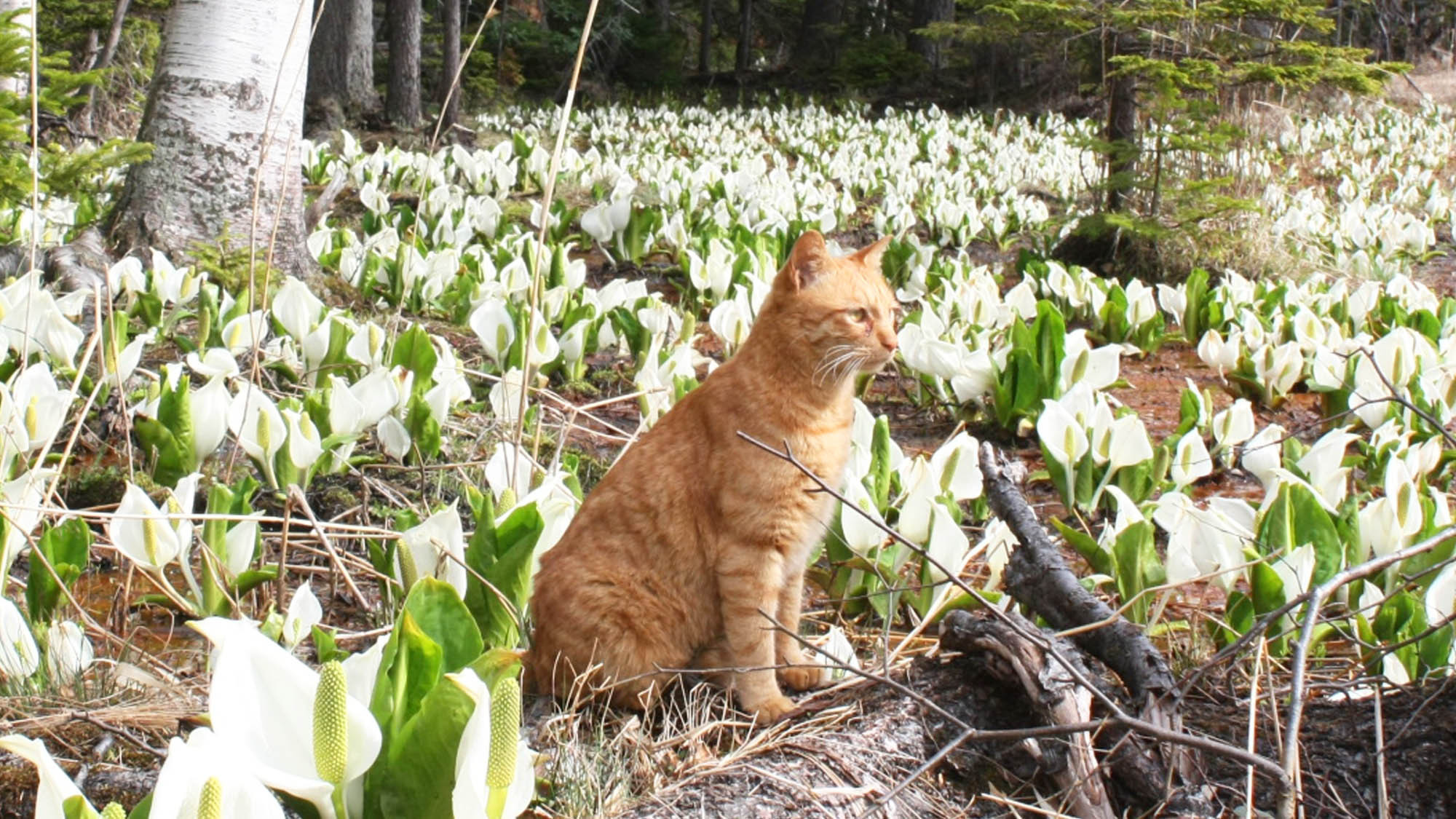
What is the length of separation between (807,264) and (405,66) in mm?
10839

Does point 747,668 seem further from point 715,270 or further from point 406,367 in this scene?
point 715,270

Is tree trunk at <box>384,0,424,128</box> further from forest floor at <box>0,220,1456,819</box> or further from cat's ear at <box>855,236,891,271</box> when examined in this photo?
forest floor at <box>0,220,1456,819</box>

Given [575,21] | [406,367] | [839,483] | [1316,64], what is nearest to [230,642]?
[839,483]

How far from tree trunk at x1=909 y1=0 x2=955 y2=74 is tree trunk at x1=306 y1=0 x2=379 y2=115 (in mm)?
8415

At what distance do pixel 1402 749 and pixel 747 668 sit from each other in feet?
3.42

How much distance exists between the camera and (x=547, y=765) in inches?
79.4

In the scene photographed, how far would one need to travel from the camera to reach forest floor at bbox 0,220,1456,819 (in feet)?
6.36

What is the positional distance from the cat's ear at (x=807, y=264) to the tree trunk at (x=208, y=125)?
3008mm

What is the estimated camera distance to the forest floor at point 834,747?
6.36 feet

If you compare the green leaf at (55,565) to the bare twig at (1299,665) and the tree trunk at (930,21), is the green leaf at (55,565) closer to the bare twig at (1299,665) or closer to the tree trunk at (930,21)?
the bare twig at (1299,665)

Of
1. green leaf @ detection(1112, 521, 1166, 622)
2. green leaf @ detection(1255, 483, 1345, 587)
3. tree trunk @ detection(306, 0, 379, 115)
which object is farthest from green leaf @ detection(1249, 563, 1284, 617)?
tree trunk @ detection(306, 0, 379, 115)

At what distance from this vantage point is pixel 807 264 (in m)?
2.81

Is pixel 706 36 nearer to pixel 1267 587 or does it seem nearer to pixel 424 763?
pixel 1267 587

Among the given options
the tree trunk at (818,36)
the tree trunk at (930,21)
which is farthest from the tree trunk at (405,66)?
the tree trunk at (818,36)
